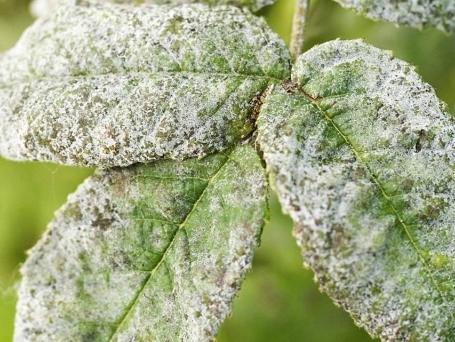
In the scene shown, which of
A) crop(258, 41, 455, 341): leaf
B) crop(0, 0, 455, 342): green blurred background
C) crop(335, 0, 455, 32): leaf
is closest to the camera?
crop(258, 41, 455, 341): leaf

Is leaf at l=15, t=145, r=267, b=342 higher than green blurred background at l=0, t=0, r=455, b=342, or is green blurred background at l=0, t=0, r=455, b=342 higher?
green blurred background at l=0, t=0, r=455, b=342

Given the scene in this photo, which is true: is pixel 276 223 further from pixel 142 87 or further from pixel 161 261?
pixel 142 87

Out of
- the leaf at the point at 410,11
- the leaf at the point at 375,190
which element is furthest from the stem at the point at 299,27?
the leaf at the point at 375,190

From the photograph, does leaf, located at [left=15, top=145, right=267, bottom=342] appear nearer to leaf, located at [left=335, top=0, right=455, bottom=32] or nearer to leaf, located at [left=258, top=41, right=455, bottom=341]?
leaf, located at [left=258, top=41, right=455, bottom=341]

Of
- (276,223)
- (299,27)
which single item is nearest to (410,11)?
(299,27)

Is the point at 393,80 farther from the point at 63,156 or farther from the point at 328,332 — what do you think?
the point at 328,332

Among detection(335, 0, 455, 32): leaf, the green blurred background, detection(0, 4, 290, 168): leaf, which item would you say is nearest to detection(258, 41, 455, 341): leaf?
detection(0, 4, 290, 168): leaf

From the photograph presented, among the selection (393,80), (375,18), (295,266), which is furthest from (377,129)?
(295,266)
